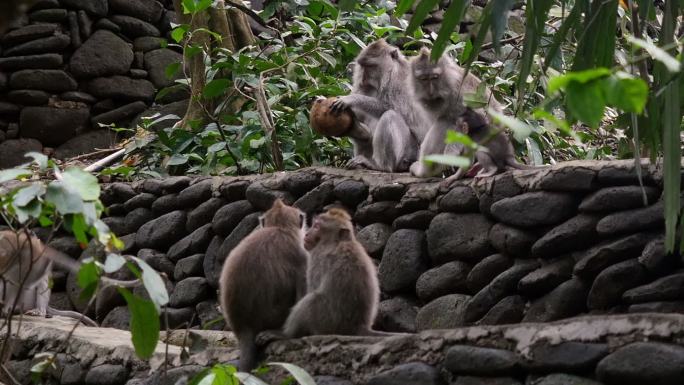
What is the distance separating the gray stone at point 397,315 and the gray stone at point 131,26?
7531mm

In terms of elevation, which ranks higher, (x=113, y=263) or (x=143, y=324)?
(x=113, y=263)

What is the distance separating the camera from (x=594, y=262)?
19.6ft

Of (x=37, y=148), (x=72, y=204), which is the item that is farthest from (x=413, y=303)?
(x=37, y=148)

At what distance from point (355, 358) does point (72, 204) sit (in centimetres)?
221

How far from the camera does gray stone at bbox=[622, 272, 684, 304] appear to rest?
5.59 meters

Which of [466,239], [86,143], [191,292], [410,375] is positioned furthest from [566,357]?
[86,143]

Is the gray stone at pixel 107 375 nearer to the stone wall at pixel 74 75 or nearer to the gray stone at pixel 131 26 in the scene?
the stone wall at pixel 74 75

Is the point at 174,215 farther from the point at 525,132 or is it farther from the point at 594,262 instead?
the point at 525,132

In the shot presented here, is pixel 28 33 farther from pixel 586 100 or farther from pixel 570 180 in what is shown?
pixel 586 100

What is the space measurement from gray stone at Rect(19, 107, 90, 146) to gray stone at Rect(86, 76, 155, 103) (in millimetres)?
350

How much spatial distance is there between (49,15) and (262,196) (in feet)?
20.4

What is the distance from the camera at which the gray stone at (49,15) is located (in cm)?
1315

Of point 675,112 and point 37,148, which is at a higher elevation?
point 675,112

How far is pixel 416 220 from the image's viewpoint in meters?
7.34
